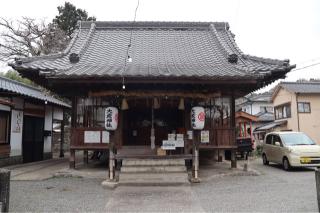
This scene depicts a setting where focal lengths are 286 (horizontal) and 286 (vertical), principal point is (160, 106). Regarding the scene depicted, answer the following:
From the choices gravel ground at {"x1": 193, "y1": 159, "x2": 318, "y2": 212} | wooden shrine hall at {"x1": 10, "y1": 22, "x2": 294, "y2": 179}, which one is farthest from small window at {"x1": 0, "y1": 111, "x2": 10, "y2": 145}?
gravel ground at {"x1": 193, "y1": 159, "x2": 318, "y2": 212}

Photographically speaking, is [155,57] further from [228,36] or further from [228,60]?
[228,36]

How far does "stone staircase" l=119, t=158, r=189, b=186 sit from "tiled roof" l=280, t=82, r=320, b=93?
22.2 meters

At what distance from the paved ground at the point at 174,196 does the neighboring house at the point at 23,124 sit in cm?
438

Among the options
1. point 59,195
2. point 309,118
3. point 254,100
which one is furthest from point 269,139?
point 254,100

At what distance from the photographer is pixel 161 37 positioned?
15.1 metres

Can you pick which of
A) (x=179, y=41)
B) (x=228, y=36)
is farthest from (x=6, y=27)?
(x=228, y=36)

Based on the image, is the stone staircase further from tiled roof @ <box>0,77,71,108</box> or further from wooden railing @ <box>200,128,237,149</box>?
tiled roof @ <box>0,77,71,108</box>

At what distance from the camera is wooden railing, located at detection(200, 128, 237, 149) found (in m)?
11.2

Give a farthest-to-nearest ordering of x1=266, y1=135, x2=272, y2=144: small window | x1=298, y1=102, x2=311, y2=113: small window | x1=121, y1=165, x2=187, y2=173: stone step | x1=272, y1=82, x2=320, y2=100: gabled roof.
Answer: x1=298, y1=102, x2=311, y2=113: small window
x1=272, y1=82, x2=320, y2=100: gabled roof
x1=266, y1=135, x2=272, y2=144: small window
x1=121, y1=165, x2=187, y2=173: stone step

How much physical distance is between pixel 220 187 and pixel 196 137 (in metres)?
1.87

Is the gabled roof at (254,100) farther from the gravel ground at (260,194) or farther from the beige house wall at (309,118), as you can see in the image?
the gravel ground at (260,194)

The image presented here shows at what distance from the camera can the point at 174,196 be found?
7.68 m

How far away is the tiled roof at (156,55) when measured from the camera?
10.2 meters

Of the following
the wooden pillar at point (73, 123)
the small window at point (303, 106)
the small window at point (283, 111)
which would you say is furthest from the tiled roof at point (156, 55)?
the small window at point (283, 111)
